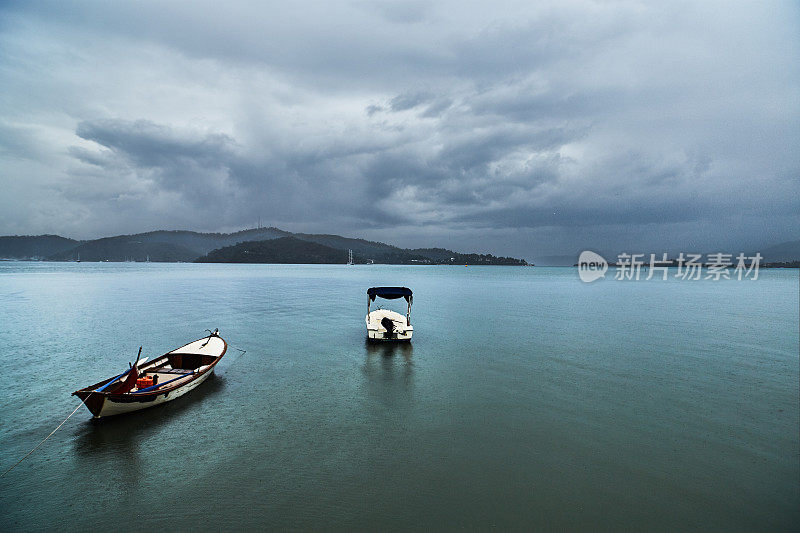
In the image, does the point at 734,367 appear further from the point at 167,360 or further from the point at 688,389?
the point at 167,360

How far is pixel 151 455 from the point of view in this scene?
480 inches

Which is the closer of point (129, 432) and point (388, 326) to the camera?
point (129, 432)

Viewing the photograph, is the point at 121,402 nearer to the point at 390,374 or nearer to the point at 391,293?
the point at 390,374

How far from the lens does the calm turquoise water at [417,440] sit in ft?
32.0

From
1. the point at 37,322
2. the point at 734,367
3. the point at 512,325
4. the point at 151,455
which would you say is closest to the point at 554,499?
the point at 151,455

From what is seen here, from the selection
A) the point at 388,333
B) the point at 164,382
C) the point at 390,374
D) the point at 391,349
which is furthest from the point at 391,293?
the point at 164,382

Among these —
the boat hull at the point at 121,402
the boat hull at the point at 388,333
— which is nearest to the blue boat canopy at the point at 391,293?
the boat hull at the point at 388,333

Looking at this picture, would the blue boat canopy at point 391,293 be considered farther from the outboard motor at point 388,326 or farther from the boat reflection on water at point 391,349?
the boat reflection on water at point 391,349

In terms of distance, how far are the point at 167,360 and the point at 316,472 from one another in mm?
12132

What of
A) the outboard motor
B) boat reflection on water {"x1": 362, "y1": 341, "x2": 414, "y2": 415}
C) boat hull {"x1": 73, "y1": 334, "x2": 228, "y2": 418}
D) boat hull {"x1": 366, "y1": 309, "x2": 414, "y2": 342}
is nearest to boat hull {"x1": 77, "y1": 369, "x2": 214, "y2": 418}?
boat hull {"x1": 73, "y1": 334, "x2": 228, "y2": 418}

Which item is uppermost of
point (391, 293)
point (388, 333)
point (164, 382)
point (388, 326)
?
point (391, 293)

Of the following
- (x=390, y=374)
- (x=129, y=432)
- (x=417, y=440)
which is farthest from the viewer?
(x=390, y=374)

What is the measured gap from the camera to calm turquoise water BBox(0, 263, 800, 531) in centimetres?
975

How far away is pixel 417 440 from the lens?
13.4m
